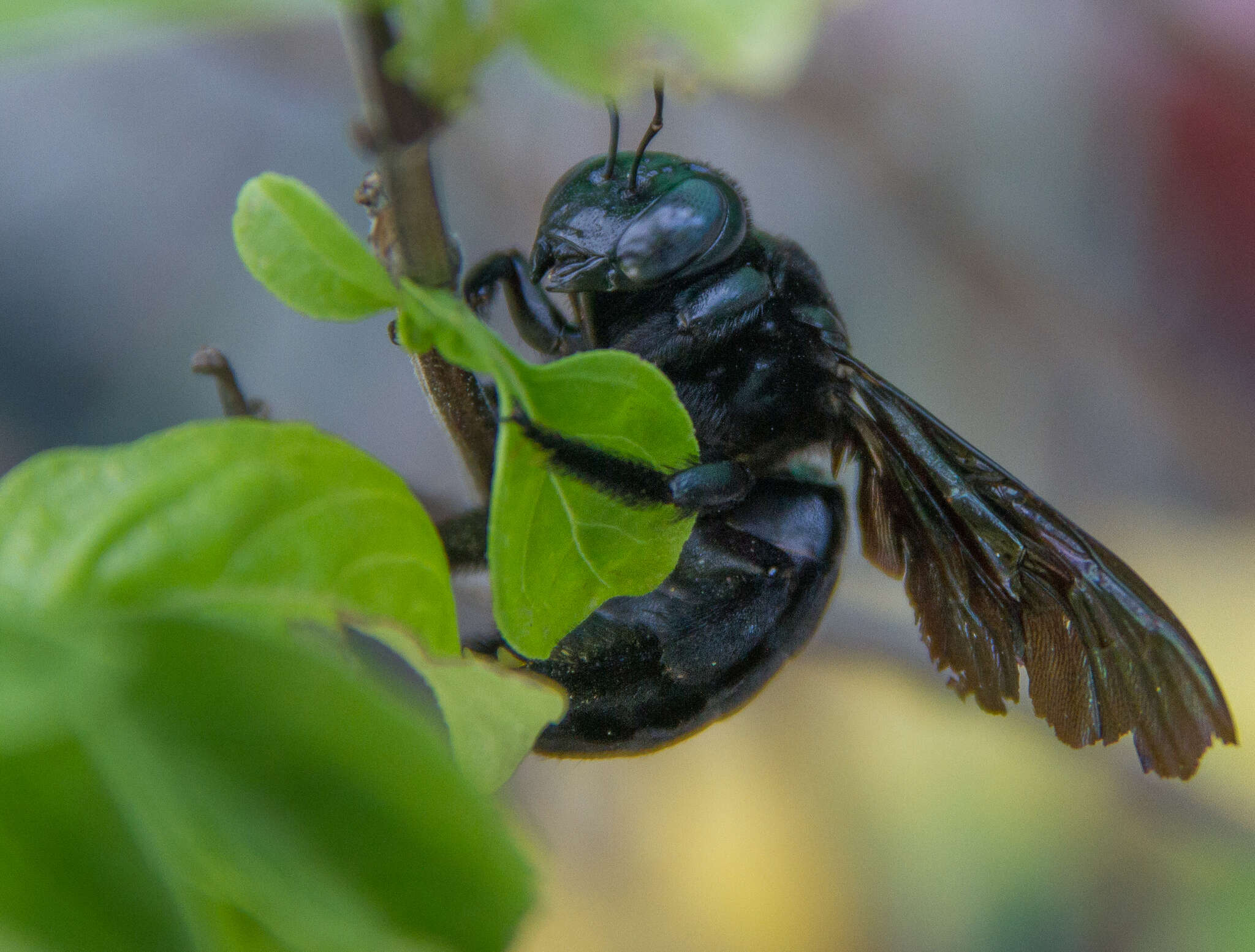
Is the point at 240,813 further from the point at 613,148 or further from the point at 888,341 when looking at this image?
the point at 888,341

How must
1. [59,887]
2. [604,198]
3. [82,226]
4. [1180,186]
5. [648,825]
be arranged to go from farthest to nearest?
[1180,186] < [648,825] < [82,226] < [604,198] < [59,887]

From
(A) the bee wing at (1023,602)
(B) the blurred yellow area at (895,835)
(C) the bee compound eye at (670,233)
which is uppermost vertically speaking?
(C) the bee compound eye at (670,233)

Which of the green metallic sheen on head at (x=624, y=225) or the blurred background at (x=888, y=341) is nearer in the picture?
the green metallic sheen on head at (x=624, y=225)

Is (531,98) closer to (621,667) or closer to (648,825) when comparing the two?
(648,825)

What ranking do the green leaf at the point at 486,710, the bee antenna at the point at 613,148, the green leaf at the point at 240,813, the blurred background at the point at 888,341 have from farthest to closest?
the blurred background at the point at 888,341 < the bee antenna at the point at 613,148 < the green leaf at the point at 486,710 < the green leaf at the point at 240,813

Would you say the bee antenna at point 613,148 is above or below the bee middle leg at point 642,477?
above

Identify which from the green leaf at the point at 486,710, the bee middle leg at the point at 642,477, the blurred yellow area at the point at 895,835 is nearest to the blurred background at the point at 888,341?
the blurred yellow area at the point at 895,835

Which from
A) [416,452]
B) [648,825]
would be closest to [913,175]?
[416,452]

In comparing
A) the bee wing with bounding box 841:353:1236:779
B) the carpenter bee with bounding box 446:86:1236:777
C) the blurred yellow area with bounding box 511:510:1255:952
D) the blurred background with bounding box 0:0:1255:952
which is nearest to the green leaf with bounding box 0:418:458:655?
the carpenter bee with bounding box 446:86:1236:777

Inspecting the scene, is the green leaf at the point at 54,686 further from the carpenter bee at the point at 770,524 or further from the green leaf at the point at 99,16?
the carpenter bee at the point at 770,524
